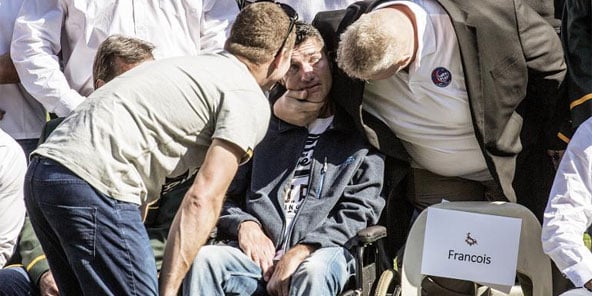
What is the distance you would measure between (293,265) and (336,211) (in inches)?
13.8

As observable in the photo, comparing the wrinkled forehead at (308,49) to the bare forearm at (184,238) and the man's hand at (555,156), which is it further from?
the bare forearm at (184,238)

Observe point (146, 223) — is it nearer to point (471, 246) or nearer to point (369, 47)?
point (369, 47)

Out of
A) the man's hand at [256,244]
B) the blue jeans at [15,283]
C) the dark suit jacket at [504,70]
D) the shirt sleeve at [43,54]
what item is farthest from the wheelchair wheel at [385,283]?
the shirt sleeve at [43,54]

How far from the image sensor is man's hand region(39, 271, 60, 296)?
4.61 meters

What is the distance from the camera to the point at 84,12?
529 cm

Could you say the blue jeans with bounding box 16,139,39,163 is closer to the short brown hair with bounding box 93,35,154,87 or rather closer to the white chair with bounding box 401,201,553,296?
the short brown hair with bounding box 93,35,154,87

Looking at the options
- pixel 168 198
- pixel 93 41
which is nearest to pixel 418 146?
pixel 168 198

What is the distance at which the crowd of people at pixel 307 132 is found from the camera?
3791mm

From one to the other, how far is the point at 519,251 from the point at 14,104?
259 cm

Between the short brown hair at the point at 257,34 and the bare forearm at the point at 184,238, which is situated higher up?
the short brown hair at the point at 257,34

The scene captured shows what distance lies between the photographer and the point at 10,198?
480 cm

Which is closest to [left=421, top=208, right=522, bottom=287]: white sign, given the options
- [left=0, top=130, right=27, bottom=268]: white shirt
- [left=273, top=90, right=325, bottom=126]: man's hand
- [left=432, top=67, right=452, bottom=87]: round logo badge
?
[left=432, top=67, right=452, bottom=87]: round logo badge

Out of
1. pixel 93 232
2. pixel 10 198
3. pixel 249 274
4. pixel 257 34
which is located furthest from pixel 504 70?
pixel 10 198

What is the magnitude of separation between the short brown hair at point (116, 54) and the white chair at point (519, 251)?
1.38 metres
